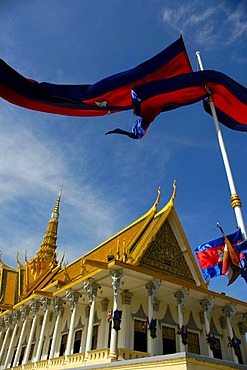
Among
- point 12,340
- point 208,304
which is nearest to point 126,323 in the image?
point 208,304

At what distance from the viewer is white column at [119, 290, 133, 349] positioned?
16.0 m

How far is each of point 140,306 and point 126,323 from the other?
1.53 m

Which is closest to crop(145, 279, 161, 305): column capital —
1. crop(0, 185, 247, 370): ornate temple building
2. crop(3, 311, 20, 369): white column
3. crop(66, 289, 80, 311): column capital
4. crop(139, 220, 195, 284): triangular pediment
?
crop(0, 185, 247, 370): ornate temple building

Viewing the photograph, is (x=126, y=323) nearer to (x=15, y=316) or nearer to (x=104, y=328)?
(x=104, y=328)

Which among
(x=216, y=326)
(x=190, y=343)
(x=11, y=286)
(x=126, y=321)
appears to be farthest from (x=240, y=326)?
(x=11, y=286)

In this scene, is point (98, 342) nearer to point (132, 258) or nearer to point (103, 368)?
point (132, 258)

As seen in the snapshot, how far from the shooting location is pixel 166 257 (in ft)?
61.2

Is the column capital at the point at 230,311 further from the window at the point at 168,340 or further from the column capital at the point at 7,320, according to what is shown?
the column capital at the point at 7,320

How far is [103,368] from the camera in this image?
11.1 meters

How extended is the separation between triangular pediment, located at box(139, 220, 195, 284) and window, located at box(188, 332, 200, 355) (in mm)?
3109

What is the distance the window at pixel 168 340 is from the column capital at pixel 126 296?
2714 mm

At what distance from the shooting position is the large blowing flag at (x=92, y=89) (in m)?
9.02

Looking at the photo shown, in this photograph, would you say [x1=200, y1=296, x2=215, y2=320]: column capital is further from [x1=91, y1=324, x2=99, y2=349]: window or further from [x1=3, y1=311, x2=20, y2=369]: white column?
[x1=3, y1=311, x2=20, y2=369]: white column

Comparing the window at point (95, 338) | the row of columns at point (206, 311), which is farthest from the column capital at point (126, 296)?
the window at point (95, 338)
